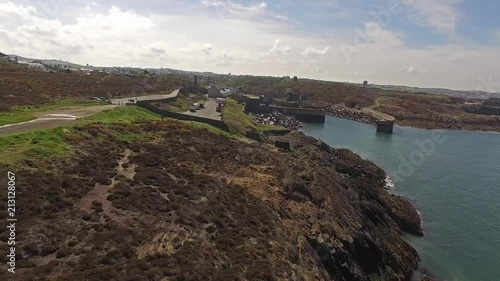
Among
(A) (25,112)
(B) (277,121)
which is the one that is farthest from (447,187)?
(A) (25,112)

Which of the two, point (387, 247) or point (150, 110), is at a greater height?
point (150, 110)

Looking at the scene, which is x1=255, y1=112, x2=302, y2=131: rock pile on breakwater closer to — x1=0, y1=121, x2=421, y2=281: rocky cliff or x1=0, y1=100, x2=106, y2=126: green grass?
x1=0, y1=100, x2=106, y2=126: green grass

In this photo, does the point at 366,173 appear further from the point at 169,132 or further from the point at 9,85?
the point at 9,85

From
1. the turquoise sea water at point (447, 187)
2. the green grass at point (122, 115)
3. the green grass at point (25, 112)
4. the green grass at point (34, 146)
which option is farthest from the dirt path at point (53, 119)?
the turquoise sea water at point (447, 187)

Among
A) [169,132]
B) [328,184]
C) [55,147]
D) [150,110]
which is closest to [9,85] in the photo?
[150,110]

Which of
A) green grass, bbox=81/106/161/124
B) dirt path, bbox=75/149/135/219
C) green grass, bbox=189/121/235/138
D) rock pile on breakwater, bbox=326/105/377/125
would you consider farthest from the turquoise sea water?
green grass, bbox=81/106/161/124
